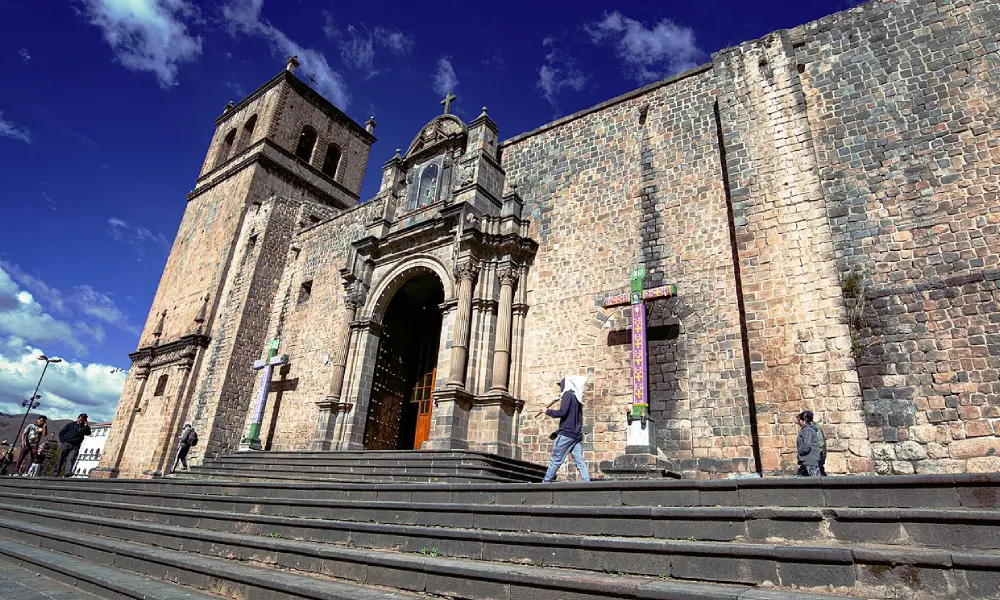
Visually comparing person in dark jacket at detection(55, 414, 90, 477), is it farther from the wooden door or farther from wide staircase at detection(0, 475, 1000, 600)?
the wooden door


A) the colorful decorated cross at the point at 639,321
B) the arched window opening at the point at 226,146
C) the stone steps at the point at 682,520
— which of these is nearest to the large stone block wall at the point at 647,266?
the colorful decorated cross at the point at 639,321

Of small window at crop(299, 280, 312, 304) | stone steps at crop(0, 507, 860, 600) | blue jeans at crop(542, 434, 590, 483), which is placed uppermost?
small window at crop(299, 280, 312, 304)

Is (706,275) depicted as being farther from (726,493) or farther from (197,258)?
(197,258)

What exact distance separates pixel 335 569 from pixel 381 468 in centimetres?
454

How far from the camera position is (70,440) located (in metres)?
12.7

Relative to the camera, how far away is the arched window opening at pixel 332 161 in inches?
1063

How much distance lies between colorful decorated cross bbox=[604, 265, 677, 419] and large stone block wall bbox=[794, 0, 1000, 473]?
3.00 metres

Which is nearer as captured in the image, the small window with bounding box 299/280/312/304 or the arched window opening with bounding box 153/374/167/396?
the small window with bounding box 299/280/312/304

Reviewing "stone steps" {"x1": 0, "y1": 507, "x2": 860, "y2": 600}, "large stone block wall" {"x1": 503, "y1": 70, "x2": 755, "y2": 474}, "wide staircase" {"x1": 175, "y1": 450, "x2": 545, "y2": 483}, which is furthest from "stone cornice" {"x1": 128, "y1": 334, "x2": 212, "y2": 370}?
"large stone block wall" {"x1": 503, "y1": 70, "x2": 755, "y2": 474}

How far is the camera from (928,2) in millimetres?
9539

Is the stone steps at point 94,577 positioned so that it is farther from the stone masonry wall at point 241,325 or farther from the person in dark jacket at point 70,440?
the stone masonry wall at point 241,325

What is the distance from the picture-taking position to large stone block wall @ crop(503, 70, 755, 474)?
9.22 m

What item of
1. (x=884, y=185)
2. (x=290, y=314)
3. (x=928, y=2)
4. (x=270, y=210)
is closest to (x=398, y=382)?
(x=290, y=314)

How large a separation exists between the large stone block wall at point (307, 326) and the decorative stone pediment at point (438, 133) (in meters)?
2.01
